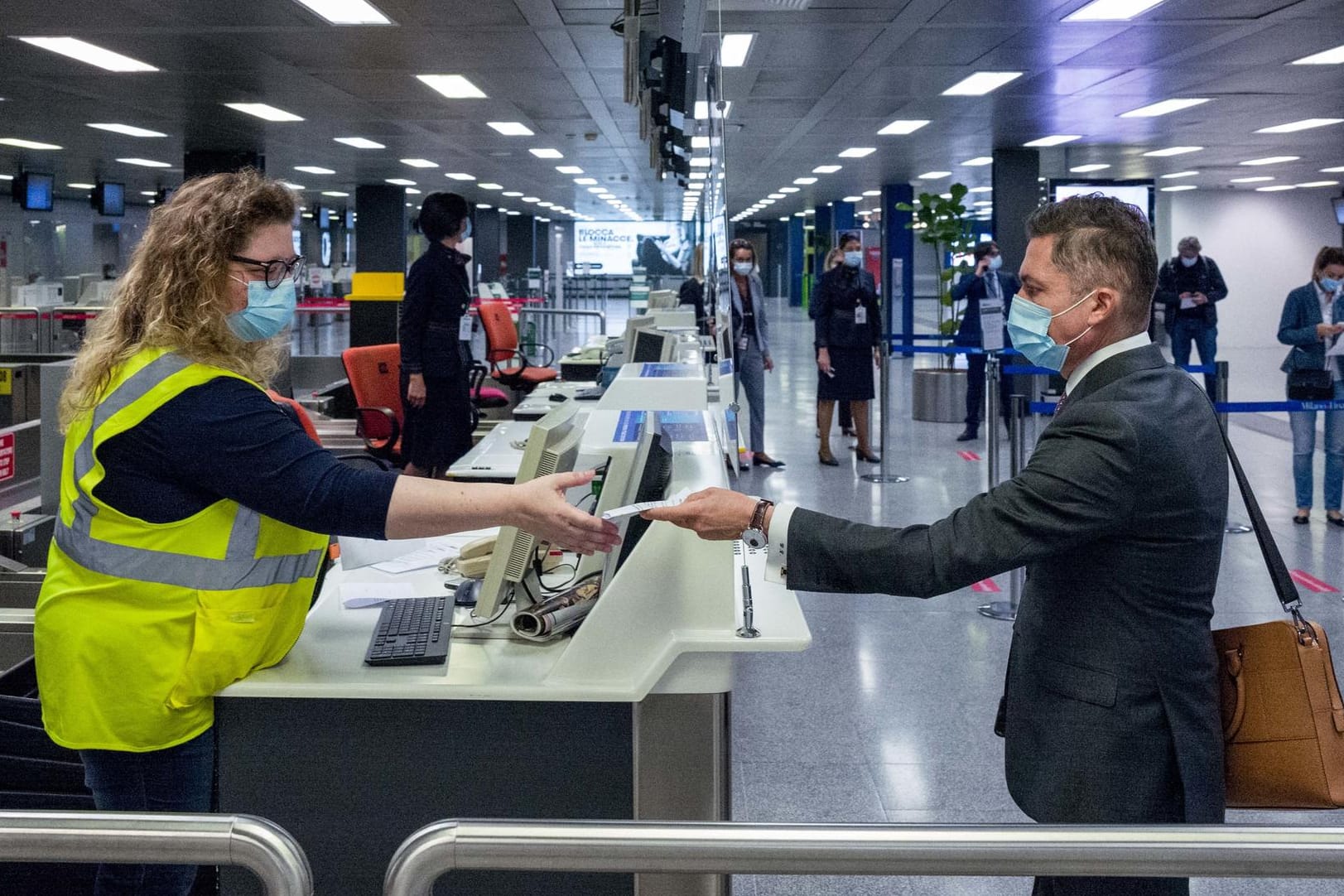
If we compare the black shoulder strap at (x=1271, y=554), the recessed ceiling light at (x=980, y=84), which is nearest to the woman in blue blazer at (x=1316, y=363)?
the recessed ceiling light at (x=980, y=84)

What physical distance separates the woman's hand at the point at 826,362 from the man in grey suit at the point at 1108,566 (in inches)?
263

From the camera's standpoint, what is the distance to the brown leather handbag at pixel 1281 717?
161 cm

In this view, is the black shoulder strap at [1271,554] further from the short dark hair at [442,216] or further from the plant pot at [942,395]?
the plant pot at [942,395]

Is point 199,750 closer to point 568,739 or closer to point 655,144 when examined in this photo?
Result: point 568,739

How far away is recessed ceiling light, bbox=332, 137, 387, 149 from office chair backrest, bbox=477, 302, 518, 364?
3638 mm

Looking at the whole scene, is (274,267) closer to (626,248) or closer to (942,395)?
(942,395)

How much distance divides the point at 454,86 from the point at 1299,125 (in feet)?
28.1

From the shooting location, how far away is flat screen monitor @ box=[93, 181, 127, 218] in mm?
18844

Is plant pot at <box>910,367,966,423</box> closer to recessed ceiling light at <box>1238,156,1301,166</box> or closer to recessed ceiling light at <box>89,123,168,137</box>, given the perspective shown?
recessed ceiling light at <box>1238,156,1301,166</box>

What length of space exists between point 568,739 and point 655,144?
14.6ft

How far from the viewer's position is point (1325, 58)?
26.2ft

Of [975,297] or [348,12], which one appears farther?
[975,297]

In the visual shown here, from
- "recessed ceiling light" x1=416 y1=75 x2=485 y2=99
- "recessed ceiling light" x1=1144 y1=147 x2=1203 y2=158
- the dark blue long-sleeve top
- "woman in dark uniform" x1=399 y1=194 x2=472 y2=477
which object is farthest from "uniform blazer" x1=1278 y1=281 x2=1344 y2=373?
"recessed ceiling light" x1=1144 y1=147 x2=1203 y2=158

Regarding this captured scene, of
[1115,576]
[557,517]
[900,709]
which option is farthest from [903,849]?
[900,709]
